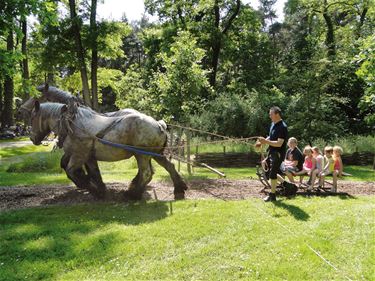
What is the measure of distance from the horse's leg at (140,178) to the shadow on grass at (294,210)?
2.89 metres

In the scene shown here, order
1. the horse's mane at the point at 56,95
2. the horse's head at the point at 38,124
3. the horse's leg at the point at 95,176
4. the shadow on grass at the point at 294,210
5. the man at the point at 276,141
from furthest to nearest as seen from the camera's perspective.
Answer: the horse's mane at the point at 56,95
the horse's head at the point at 38,124
the horse's leg at the point at 95,176
the man at the point at 276,141
the shadow on grass at the point at 294,210

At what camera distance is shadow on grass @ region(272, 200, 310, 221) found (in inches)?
270

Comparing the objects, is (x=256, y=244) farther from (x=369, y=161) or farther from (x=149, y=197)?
(x=369, y=161)

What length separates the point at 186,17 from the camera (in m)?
31.0

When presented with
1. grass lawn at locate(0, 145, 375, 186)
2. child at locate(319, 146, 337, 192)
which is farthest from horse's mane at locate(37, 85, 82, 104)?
child at locate(319, 146, 337, 192)

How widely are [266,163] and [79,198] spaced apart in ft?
14.7

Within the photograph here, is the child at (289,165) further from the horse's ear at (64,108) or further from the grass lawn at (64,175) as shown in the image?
the horse's ear at (64,108)

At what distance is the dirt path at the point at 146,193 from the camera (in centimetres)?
854

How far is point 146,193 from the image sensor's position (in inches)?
362

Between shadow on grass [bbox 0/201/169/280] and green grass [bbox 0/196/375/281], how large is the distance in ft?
0.05

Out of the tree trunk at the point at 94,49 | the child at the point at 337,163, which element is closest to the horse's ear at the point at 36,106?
the child at the point at 337,163

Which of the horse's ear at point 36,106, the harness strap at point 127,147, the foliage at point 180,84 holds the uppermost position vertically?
the foliage at point 180,84

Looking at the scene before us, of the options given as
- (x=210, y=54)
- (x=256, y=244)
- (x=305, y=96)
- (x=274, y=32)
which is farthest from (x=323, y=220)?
(x=274, y=32)

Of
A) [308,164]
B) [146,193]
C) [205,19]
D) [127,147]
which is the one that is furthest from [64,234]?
[205,19]
